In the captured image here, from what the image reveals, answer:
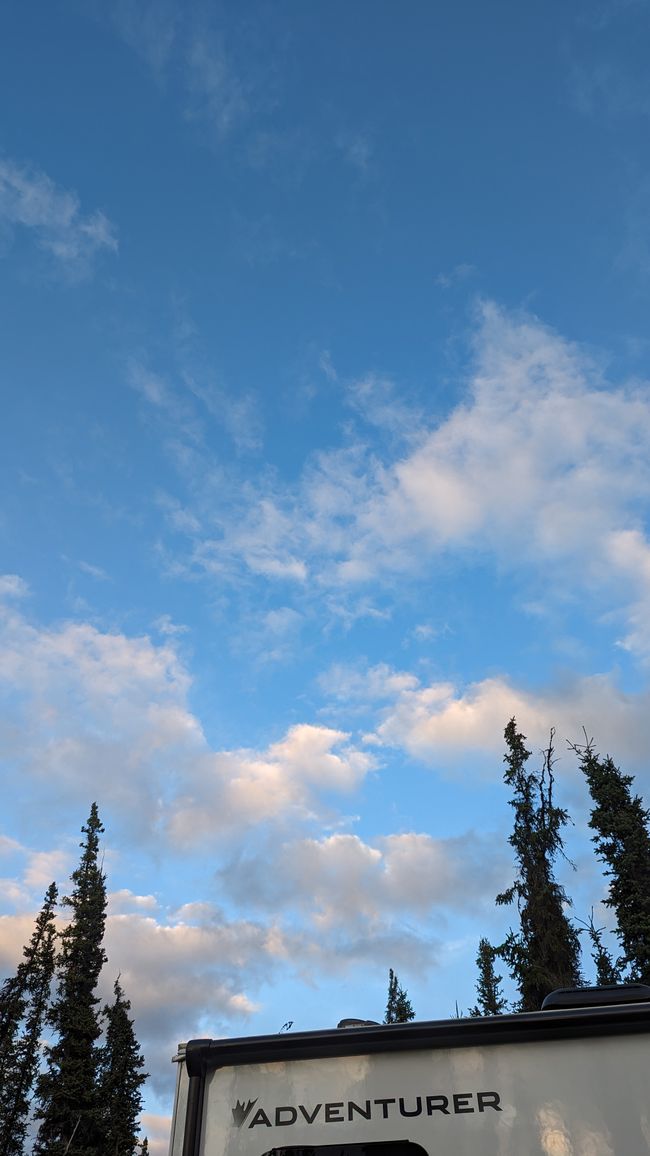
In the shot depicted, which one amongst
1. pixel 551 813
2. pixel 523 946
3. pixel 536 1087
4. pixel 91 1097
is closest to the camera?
pixel 536 1087

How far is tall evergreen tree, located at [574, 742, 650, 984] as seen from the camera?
2888cm

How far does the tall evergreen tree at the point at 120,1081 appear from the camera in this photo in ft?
137

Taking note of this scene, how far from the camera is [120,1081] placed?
45.0 m

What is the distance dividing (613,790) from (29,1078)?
113 ft

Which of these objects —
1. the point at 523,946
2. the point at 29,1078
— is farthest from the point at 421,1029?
the point at 29,1078

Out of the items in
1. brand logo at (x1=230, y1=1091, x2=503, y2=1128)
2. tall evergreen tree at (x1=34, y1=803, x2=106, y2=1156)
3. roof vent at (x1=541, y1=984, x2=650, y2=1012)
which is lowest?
brand logo at (x1=230, y1=1091, x2=503, y2=1128)

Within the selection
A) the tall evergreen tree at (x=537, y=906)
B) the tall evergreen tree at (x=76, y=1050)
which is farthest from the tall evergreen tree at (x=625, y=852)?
the tall evergreen tree at (x=76, y=1050)

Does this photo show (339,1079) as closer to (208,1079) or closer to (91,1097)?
(208,1079)

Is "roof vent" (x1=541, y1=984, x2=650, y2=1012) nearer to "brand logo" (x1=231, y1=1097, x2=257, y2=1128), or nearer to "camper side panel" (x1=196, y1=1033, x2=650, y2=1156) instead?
"camper side panel" (x1=196, y1=1033, x2=650, y2=1156)

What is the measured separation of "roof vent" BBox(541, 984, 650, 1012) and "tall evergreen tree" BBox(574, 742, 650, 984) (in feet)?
88.2

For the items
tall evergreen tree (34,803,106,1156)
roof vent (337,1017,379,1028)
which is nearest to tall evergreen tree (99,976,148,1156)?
tall evergreen tree (34,803,106,1156)

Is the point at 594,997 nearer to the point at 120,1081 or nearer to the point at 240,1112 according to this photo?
the point at 240,1112

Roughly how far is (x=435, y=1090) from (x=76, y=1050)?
41479 mm

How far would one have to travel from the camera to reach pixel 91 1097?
37.9 m
